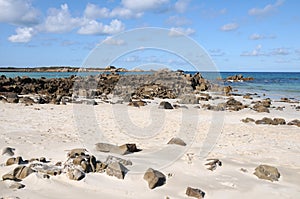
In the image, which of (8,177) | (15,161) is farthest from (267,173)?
(15,161)

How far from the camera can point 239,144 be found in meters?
8.82

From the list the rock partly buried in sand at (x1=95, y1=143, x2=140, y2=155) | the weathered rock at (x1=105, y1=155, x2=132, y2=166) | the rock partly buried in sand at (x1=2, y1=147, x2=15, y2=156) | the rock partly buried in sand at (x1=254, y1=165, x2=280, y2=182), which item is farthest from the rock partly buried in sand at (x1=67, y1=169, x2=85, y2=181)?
the rock partly buried in sand at (x1=254, y1=165, x2=280, y2=182)

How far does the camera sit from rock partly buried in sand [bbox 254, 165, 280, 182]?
6.16 m

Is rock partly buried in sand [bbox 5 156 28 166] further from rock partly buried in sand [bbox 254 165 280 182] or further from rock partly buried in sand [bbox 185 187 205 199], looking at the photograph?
rock partly buried in sand [bbox 254 165 280 182]

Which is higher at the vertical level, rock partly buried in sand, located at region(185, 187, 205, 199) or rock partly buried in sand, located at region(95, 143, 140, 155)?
rock partly buried in sand, located at region(95, 143, 140, 155)

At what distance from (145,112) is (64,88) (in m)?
12.5

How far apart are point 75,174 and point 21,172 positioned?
3.11ft

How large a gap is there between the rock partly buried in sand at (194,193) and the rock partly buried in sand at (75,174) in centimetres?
189

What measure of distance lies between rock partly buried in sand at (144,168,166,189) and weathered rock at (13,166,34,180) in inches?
81.9

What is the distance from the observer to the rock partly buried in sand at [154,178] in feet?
18.1

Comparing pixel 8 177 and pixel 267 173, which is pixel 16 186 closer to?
pixel 8 177

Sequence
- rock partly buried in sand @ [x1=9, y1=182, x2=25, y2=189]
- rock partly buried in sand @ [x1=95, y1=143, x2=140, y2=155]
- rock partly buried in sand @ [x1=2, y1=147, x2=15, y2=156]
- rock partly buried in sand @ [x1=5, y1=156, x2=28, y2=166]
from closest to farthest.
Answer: rock partly buried in sand @ [x1=9, y1=182, x2=25, y2=189], rock partly buried in sand @ [x1=5, y1=156, x2=28, y2=166], rock partly buried in sand @ [x1=2, y1=147, x2=15, y2=156], rock partly buried in sand @ [x1=95, y1=143, x2=140, y2=155]

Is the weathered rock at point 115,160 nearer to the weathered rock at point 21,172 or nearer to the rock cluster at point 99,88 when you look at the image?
the weathered rock at point 21,172

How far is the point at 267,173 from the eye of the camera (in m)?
6.25
